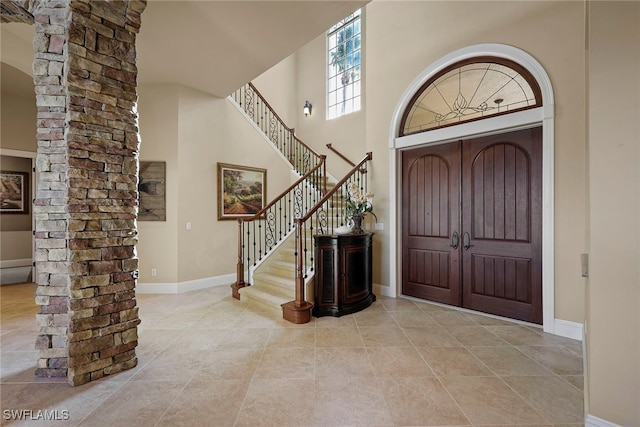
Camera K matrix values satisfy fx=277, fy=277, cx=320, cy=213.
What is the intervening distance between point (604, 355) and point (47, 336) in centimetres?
377

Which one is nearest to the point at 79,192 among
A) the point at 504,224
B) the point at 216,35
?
the point at 216,35

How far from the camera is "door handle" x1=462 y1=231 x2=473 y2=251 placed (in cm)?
369

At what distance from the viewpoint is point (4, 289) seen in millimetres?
4871

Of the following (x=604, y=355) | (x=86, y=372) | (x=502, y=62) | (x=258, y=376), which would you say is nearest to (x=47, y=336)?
(x=86, y=372)

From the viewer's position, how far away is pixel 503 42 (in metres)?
3.33

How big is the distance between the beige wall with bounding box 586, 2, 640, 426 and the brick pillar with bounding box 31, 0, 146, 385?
328cm

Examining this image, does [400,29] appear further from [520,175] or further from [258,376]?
[258,376]

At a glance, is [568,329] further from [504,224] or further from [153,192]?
[153,192]

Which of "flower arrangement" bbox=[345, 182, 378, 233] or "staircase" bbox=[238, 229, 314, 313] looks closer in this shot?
"staircase" bbox=[238, 229, 314, 313]

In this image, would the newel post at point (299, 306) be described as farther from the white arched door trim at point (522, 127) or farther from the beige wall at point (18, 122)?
the beige wall at point (18, 122)

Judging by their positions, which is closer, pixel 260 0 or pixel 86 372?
pixel 86 372

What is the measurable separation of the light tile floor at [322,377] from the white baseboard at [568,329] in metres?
0.10

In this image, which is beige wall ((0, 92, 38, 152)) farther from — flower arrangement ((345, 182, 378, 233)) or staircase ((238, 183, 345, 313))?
flower arrangement ((345, 182, 378, 233))

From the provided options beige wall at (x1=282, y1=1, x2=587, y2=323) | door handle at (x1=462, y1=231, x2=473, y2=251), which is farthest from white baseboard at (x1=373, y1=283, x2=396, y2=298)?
door handle at (x1=462, y1=231, x2=473, y2=251)
